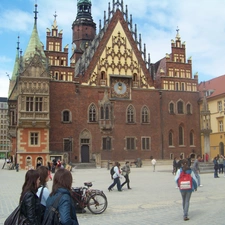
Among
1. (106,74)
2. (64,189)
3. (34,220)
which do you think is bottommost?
(34,220)

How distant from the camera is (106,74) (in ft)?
159

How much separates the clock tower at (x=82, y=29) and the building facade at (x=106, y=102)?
9939 mm

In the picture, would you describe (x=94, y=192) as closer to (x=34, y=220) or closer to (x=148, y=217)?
(x=148, y=217)

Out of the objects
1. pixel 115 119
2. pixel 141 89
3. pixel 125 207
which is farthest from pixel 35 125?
pixel 125 207

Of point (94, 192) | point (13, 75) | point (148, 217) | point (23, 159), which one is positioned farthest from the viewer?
point (13, 75)

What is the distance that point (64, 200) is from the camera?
4.95 meters

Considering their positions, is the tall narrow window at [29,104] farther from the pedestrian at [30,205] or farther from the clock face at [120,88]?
the pedestrian at [30,205]

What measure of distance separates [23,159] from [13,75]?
65.2 feet

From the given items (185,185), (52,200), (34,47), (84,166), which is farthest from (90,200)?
(34,47)

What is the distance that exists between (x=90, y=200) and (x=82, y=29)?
5190cm

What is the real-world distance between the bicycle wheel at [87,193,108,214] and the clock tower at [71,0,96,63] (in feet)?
162

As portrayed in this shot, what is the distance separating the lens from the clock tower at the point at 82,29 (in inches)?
2363

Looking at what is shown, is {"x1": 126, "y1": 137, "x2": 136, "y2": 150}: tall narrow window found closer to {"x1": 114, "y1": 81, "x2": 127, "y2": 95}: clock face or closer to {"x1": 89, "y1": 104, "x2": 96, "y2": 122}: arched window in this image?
{"x1": 89, "y1": 104, "x2": 96, "y2": 122}: arched window

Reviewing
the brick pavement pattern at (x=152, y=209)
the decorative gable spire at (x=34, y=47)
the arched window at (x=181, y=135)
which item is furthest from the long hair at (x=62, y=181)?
the arched window at (x=181, y=135)
